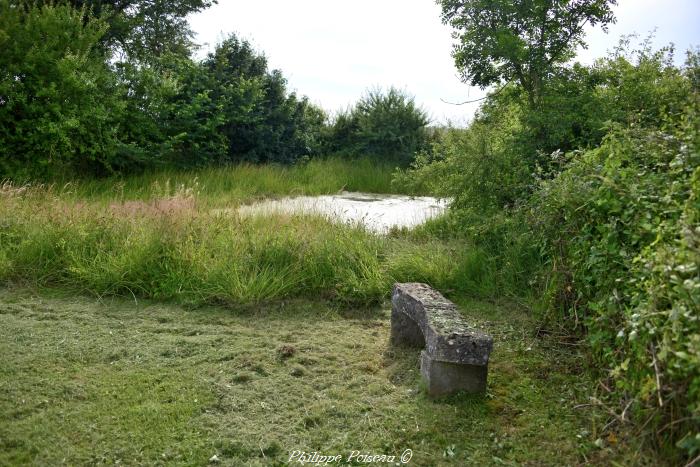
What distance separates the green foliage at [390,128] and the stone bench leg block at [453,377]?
31.3 feet

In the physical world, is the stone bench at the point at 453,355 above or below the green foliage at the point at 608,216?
below

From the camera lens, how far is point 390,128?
12.9 metres

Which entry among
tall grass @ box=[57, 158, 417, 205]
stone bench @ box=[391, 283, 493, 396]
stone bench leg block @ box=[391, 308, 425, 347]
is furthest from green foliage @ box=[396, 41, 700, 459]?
tall grass @ box=[57, 158, 417, 205]

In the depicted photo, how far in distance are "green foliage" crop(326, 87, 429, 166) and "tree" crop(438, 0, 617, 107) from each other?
6.35m

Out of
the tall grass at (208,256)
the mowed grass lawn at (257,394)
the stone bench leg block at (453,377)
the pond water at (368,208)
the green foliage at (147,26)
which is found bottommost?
the mowed grass lawn at (257,394)

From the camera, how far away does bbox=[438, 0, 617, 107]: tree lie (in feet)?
19.7

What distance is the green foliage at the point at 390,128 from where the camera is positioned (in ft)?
42.4

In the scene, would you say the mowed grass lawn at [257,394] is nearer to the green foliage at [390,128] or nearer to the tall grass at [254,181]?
the tall grass at [254,181]

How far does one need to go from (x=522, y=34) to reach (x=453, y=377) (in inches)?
164

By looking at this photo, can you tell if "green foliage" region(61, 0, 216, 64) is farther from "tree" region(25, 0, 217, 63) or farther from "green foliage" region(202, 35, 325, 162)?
"green foliage" region(202, 35, 325, 162)

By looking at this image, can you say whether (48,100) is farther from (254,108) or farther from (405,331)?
(405,331)

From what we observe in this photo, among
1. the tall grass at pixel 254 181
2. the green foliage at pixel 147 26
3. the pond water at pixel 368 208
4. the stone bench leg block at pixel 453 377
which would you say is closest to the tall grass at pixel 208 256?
the pond water at pixel 368 208

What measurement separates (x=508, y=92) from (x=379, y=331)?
136 inches

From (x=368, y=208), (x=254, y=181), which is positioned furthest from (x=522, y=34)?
(x=254, y=181)
